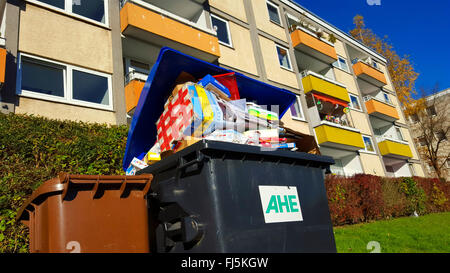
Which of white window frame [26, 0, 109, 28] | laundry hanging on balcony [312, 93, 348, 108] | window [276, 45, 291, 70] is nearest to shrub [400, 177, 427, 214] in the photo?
laundry hanging on balcony [312, 93, 348, 108]

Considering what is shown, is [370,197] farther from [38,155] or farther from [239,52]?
[38,155]

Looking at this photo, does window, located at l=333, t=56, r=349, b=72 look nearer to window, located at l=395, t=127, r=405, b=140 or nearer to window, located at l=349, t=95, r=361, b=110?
window, located at l=349, t=95, r=361, b=110

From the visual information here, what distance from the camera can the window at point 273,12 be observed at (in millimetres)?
17672

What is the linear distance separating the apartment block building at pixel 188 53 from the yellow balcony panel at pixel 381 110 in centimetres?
8

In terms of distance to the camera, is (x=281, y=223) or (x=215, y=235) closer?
(x=215, y=235)

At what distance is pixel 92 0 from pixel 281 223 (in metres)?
10.6

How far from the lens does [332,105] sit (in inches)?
708

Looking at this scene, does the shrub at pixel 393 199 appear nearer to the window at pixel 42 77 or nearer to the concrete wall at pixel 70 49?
the concrete wall at pixel 70 49

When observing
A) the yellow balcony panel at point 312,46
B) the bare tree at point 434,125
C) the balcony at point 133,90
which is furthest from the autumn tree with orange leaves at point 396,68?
the balcony at point 133,90

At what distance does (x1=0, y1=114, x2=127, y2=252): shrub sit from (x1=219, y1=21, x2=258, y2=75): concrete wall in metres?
7.80

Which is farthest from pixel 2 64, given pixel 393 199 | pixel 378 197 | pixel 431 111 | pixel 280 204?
pixel 431 111
